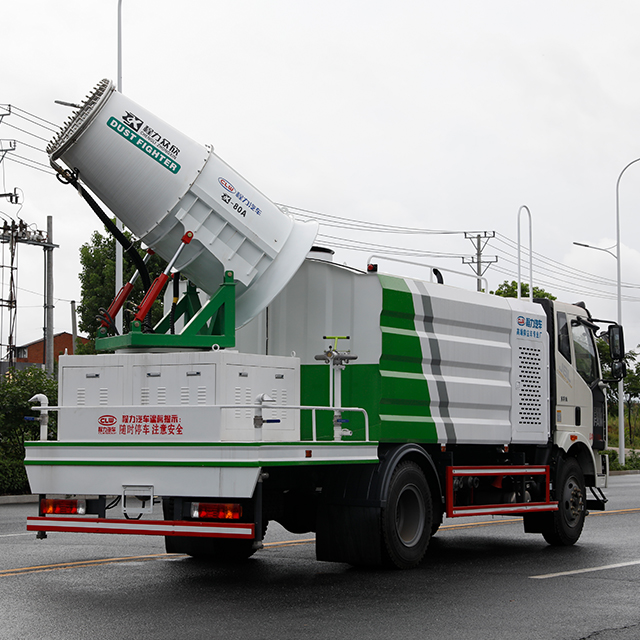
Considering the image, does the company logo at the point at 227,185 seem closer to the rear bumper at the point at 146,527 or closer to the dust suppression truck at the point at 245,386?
the dust suppression truck at the point at 245,386

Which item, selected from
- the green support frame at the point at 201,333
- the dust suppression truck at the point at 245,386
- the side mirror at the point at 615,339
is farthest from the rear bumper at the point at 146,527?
the side mirror at the point at 615,339

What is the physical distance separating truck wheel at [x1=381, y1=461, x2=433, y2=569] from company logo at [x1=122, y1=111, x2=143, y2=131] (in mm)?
3918

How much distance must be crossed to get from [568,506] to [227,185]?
597 cm

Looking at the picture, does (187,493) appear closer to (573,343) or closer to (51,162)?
(51,162)

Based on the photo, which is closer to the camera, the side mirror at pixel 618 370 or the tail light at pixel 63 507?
the tail light at pixel 63 507

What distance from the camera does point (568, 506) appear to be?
39.4 feet

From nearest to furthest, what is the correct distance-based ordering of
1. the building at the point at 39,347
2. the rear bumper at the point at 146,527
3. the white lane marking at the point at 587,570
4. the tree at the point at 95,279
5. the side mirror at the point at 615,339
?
1. the rear bumper at the point at 146,527
2. the white lane marking at the point at 587,570
3. the side mirror at the point at 615,339
4. the tree at the point at 95,279
5. the building at the point at 39,347

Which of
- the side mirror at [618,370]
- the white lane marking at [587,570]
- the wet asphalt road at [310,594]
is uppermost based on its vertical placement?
the side mirror at [618,370]

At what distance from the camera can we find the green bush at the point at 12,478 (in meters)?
18.9

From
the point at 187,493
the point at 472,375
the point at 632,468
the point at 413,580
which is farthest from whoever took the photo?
the point at 632,468

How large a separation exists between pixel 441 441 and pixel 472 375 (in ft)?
3.24

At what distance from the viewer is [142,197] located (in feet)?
29.3

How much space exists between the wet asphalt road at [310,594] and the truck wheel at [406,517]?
0.68 feet

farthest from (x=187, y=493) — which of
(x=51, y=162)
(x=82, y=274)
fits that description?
(x=82, y=274)
